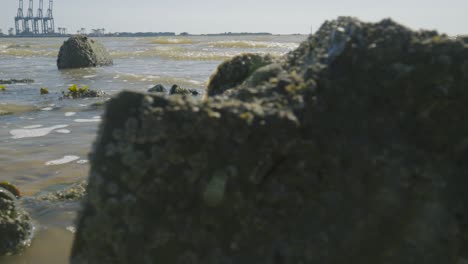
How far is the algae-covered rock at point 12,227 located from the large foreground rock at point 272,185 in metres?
1.73

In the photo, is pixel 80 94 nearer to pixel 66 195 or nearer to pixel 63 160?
pixel 63 160

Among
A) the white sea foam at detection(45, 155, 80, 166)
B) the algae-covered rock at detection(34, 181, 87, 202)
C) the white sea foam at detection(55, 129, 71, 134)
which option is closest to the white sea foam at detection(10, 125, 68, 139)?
the white sea foam at detection(55, 129, 71, 134)

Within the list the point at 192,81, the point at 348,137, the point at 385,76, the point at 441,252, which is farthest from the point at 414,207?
the point at 192,81

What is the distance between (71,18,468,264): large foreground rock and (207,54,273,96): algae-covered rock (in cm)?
117

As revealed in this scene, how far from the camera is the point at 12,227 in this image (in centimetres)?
350

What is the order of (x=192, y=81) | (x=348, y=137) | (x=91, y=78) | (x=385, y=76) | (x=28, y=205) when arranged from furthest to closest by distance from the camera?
(x=91, y=78) → (x=192, y=81) → (x=28, y=205) → (x=385, y=76) → (x=348, y=137)

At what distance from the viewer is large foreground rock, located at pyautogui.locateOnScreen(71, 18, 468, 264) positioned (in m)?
1.88

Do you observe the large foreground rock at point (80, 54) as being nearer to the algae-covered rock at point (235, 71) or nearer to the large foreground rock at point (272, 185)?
the algae-covered rock at point (235, 71)

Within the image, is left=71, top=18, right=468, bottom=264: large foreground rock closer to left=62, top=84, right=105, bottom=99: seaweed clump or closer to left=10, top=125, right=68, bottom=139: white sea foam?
left=10, top=125, right=68, bottom=139: white sea foam

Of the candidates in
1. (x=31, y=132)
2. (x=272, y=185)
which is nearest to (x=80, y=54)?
(x=31, y=132)

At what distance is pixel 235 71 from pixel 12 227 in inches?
80.7

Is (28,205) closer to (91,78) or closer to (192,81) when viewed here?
(192,81)

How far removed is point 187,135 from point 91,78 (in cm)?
1576

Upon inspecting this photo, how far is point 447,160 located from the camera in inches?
77.9
